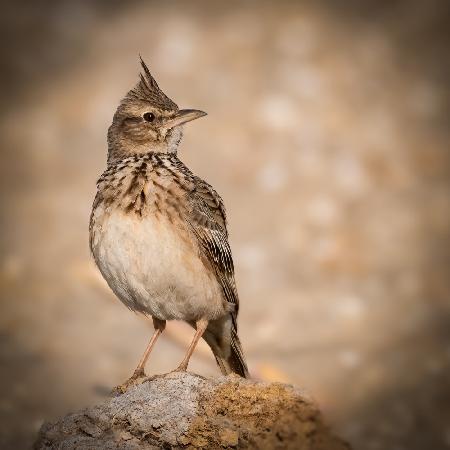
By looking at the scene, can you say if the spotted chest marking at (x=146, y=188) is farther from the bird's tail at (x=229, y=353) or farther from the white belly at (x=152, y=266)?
the bird's tail at (x=229, y=353)

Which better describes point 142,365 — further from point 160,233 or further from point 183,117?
point 183,117

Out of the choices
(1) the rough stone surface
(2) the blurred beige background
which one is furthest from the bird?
(2) the blurred beige background

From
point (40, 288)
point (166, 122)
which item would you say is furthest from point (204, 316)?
point (40, 288)

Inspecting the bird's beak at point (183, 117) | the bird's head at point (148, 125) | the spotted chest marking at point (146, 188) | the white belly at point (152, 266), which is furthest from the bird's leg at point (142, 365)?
the bird's beak at point (183, 117)

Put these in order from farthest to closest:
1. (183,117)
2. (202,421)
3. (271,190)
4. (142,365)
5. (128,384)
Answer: (271,190)
(183,117)
(142,365)
(128,384)
(202,421)

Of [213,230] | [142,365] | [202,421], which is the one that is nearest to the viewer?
[202,421]

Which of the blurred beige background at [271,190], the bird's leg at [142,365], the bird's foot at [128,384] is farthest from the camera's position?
the blurred beige background at [271,190]

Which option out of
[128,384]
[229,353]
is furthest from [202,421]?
[229,353]
